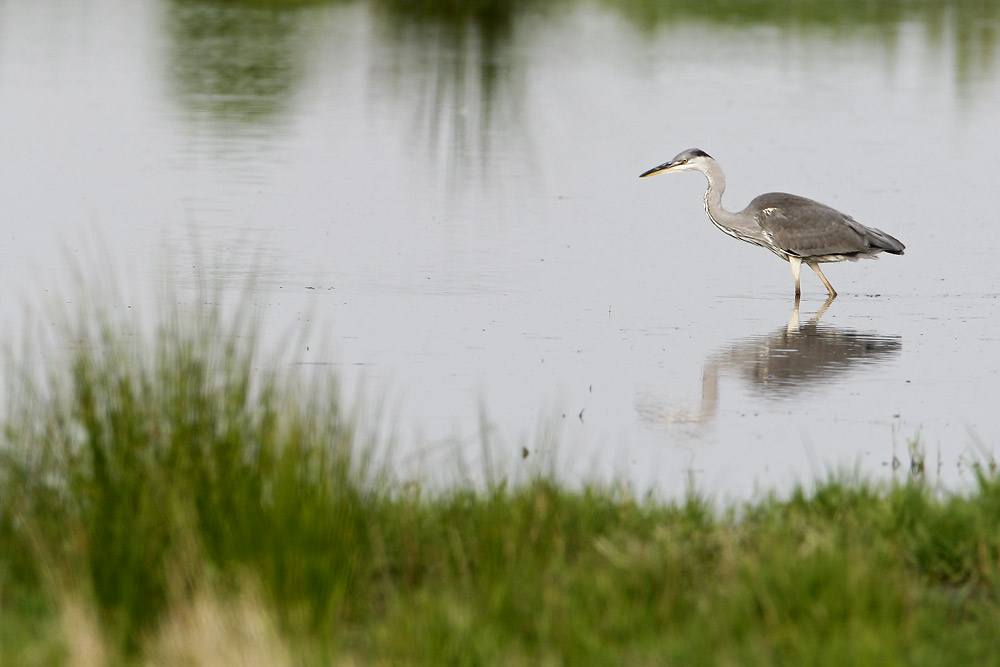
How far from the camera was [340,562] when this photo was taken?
504 centimetres

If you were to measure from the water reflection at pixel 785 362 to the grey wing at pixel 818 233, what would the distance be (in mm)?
987

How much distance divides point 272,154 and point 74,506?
41.8 feet

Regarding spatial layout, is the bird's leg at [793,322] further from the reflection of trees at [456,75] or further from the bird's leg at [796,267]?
the reflection of trees at [456,75]

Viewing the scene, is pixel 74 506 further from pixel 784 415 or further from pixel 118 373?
pixel 784 415

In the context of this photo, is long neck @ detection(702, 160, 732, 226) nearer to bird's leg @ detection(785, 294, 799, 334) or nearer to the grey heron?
the grey heron

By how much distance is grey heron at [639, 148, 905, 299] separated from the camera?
1165 centimetres

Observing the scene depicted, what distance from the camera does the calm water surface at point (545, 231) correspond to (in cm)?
820

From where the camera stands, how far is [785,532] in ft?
18.0

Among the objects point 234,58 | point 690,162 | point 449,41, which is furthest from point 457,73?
point 690,162

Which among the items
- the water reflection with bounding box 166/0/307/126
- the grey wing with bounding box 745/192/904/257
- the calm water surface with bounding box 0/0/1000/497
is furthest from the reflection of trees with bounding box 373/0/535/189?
the grey wing with bounding box 745/192/904/257

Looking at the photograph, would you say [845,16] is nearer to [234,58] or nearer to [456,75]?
[456,75]

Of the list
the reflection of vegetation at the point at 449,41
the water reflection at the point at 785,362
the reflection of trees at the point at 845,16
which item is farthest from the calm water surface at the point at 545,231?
the reflection of trees at the point at 845,16

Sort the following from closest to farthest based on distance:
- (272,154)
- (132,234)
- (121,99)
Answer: (132,234) → (272,154) → (121,99)

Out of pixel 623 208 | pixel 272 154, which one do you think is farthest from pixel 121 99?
pixel 623 208
